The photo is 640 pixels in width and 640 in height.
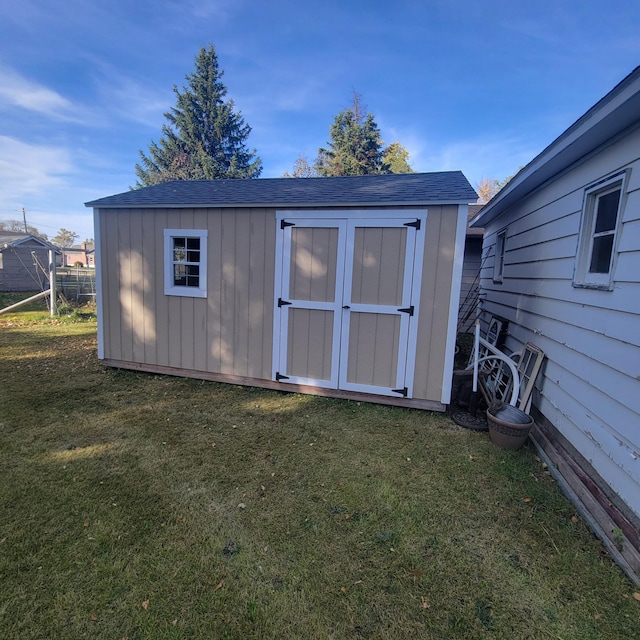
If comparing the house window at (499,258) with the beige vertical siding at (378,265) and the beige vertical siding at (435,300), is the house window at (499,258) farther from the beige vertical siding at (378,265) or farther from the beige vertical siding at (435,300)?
the beige vertical siding at (378,265)

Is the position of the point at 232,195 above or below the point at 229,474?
above

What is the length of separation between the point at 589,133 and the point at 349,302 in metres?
2.49

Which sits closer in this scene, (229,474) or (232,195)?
(229,474)

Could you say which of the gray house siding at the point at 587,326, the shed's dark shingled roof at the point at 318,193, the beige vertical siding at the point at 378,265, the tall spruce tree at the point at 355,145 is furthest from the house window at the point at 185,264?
the tall spruce tree at the point at 355,145

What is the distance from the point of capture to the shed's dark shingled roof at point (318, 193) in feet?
12.2

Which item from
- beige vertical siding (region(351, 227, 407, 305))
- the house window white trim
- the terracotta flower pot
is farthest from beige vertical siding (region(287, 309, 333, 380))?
the house window white trim

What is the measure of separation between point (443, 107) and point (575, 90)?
11714mm

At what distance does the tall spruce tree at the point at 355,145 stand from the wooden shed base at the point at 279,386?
66.2ft

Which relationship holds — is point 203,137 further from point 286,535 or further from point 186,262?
point 286,535

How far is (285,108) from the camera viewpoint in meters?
22.8

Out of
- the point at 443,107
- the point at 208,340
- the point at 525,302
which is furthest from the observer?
the point at 443,107

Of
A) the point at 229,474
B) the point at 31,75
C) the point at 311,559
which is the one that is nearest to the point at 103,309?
the point at 229,474

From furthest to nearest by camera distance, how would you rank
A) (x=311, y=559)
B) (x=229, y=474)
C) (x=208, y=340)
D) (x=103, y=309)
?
(x=103, y=309)
(x=208, y=340)
(x=229, y=474)
(x=311, y=559)

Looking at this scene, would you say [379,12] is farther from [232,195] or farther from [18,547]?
[18,547]
